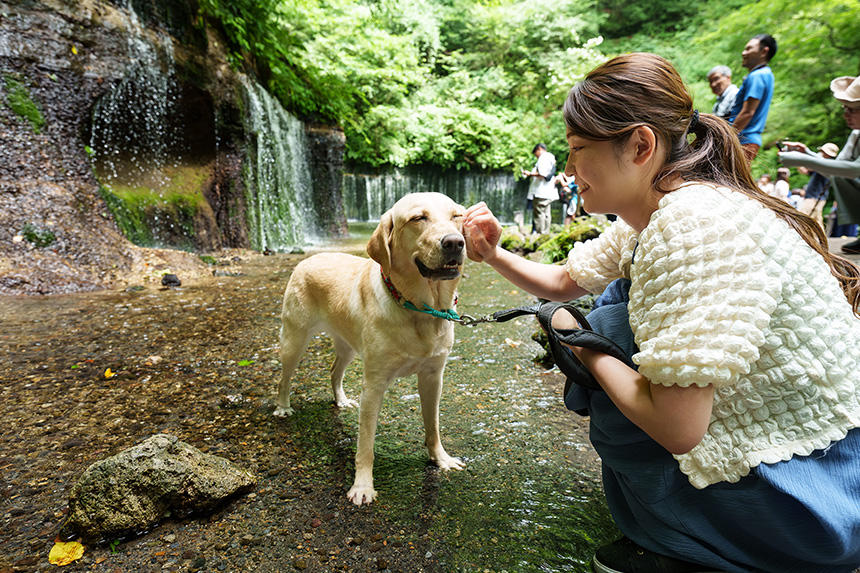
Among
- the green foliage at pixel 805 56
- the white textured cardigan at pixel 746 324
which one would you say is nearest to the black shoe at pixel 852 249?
A: the white textured cardigan at pixel 746 324

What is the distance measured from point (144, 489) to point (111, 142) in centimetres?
801

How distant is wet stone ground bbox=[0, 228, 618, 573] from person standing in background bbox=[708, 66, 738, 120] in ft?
13.5

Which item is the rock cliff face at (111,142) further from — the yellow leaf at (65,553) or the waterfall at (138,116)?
the yellow leaf at (65,553)

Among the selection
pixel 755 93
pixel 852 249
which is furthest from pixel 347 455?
pixel 852 249

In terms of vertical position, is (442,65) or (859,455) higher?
(442,65)

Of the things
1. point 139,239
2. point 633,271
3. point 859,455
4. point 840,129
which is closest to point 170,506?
point 633,271

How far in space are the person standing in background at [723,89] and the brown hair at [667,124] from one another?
523 centimetres

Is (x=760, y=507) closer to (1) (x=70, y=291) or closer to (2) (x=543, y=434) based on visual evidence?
(2) (x=543, y=434)

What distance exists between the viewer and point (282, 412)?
2725 millimetres

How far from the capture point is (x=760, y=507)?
1175 mm

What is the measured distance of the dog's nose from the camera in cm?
180

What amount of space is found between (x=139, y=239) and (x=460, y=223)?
738 centimetres

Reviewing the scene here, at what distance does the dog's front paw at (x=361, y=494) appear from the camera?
6.35 feet

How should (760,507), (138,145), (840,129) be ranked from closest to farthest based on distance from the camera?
(760,507)
(138,145)
(840,129)
